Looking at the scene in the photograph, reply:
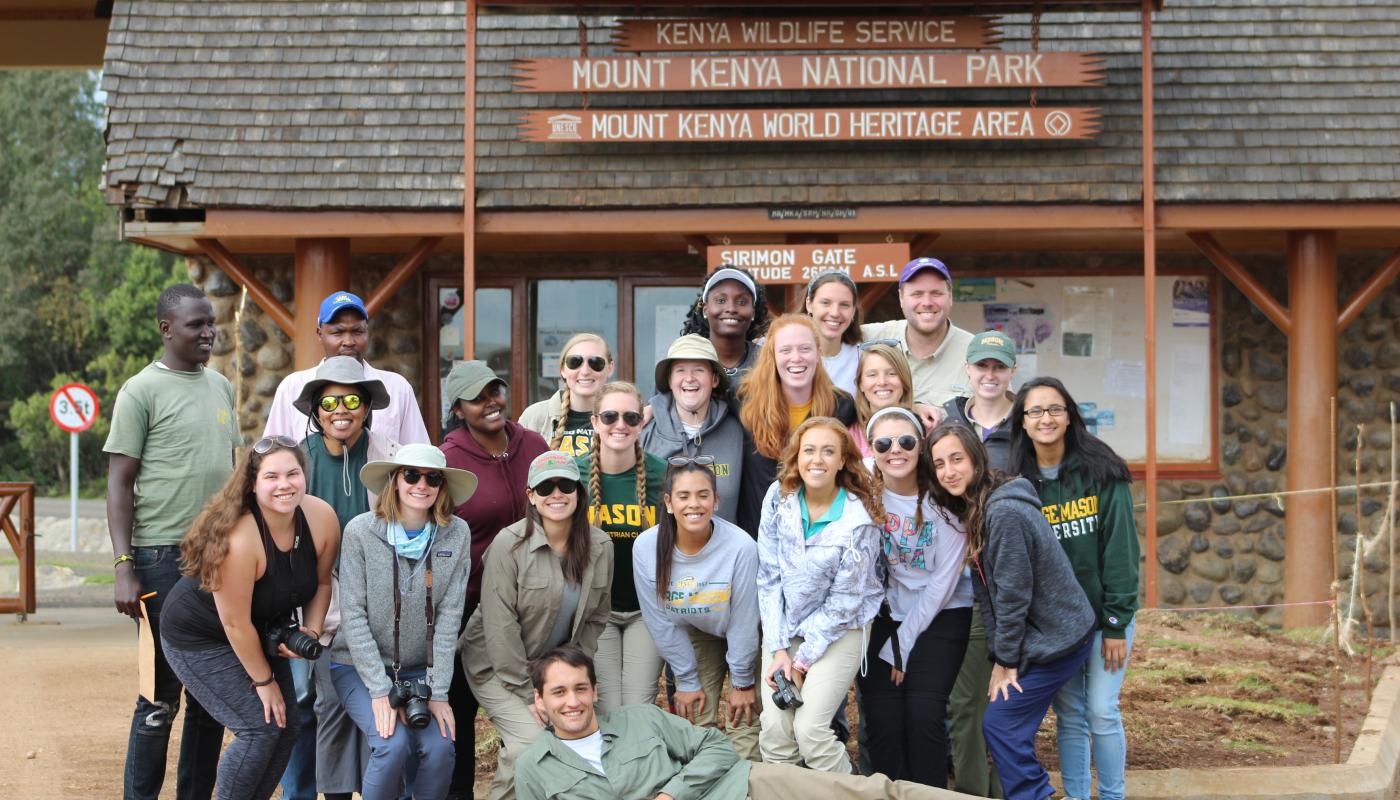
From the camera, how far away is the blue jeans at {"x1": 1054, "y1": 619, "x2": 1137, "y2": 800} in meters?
4.92

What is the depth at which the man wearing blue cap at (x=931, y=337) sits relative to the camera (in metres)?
5.62

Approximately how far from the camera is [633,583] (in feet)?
17.1

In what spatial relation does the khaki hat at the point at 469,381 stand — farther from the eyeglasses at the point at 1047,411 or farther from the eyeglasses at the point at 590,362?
the eyeglasses at the point at 1047,411

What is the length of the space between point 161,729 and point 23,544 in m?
7.00

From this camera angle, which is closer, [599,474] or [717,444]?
[599,474]

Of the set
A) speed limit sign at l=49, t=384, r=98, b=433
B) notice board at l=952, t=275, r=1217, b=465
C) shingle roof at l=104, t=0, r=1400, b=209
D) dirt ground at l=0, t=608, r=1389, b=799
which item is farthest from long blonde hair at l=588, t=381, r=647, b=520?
speed limit sign at l=49, t=384, r=98, b=433

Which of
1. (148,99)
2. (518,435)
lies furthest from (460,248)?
(518,435)

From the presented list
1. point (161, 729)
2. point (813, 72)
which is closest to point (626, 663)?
point (161, 729)

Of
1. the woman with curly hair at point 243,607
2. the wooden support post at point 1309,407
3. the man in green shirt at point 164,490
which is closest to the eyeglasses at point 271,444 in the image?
the woman with curly hair at point 243,607

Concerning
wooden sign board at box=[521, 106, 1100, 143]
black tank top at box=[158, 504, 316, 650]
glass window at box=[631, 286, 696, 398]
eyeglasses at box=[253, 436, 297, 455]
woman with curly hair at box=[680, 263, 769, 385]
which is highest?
wooden sign board at box=[521, 106, 1100, 143]

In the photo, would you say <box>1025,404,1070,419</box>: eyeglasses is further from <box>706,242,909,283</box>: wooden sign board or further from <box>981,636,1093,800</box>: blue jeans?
<box>706,242,909,283</box>: wooden sign board

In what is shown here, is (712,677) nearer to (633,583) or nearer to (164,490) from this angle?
(633,583)

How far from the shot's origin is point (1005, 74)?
9.09 metres

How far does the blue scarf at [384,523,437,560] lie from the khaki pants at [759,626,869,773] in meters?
1.25
